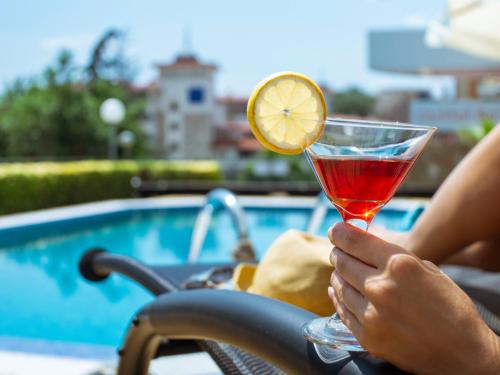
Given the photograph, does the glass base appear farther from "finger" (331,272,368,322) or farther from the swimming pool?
the swimming pool

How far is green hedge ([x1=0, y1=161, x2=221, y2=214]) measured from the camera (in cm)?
1296

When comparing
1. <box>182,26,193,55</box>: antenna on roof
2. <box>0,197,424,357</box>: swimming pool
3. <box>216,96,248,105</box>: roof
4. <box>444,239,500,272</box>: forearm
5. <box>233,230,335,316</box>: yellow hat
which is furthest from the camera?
<box>216,96,248,105</box>: roof

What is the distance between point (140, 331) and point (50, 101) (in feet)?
119

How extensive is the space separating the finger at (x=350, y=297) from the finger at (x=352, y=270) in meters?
0.01

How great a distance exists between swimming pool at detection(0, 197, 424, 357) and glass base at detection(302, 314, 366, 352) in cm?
170

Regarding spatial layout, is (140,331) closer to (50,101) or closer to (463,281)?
(463,281)

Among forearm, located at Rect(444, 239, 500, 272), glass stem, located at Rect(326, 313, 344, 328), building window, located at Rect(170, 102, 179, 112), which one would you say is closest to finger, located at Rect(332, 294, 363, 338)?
glass stem, located at Rect(326, 313, 344, 328)

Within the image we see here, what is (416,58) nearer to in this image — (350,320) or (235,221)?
(235,221)

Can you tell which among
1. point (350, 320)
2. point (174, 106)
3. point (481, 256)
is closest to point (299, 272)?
point (350, 320)

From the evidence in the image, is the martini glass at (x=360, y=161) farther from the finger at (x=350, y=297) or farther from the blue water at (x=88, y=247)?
the blue water at (x=88, y=247)

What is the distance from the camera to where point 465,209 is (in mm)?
1731

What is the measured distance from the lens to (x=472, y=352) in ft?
2.73

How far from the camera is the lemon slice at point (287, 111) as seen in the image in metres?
1.05

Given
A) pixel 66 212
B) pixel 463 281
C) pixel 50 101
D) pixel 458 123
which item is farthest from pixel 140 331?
pixel 50 101
